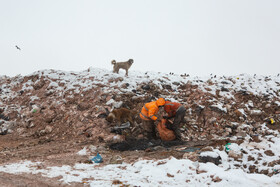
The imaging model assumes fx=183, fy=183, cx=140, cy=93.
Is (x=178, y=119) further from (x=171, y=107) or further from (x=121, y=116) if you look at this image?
(x=121, y=116)

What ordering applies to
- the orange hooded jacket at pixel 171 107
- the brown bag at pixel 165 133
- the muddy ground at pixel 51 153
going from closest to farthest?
the muddy ground at pixel 51 153 < the brown bag at pixel 165 133 < the orange hooded jacket at pixel 171 107

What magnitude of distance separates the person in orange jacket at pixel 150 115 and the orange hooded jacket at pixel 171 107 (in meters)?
0.29

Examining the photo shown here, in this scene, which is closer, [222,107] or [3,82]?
[222,107]

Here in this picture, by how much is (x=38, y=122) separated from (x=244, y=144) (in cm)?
787

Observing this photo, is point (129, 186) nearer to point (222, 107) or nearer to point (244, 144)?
point (244, 144)

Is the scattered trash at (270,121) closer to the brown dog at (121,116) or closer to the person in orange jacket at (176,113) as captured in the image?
the person in orange jacket at (176,113)

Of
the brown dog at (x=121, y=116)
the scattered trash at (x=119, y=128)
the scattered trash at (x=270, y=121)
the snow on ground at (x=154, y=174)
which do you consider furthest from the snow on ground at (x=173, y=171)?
the scattered trash at (x=270, y=121)

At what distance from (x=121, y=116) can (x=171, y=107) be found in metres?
2.05

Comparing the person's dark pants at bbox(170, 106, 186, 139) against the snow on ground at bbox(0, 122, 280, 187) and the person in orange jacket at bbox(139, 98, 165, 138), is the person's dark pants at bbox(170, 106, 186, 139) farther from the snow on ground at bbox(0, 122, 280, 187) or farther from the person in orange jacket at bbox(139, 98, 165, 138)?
the snow on ground at bbox(0, 122, 280, 187)

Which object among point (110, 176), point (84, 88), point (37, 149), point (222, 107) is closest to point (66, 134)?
point (37, 149)

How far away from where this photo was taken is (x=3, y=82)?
1177 cm

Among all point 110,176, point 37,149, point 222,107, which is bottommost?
point 37,149

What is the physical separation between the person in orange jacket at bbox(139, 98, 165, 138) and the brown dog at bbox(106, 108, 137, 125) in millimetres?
795

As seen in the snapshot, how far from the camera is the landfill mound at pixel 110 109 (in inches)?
247
